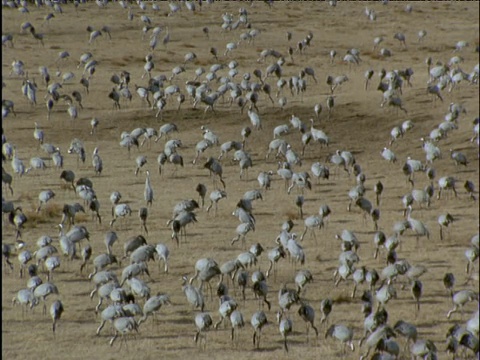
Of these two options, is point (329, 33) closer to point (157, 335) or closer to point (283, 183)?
point (283, 183)

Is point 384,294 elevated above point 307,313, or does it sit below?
below

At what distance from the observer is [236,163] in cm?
2308

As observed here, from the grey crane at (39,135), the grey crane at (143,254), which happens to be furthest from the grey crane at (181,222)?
the grey crane at (39,135)

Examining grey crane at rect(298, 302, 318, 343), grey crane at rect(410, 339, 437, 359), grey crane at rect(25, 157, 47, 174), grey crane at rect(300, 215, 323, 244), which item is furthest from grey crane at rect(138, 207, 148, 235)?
grey crane at rect(410, 339, 437, 359)

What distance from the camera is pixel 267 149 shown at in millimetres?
24391

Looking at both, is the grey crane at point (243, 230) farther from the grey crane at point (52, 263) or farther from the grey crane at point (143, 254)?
the grey crane at point (52, 263)

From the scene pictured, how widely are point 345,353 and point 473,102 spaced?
15.6m

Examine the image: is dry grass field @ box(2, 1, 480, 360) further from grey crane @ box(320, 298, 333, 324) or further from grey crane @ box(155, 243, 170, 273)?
grey crane @ box(155, 243, 170, 273)

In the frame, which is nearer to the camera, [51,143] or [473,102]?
[51,143]

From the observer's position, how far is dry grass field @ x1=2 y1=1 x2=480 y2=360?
13.5m

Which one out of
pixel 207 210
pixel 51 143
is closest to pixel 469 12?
pixel 51 143

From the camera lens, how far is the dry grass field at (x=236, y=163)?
13.5m

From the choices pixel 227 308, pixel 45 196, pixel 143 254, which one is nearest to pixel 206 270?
pixel 143 254

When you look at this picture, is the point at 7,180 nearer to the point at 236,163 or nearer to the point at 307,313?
the point at 236,163
